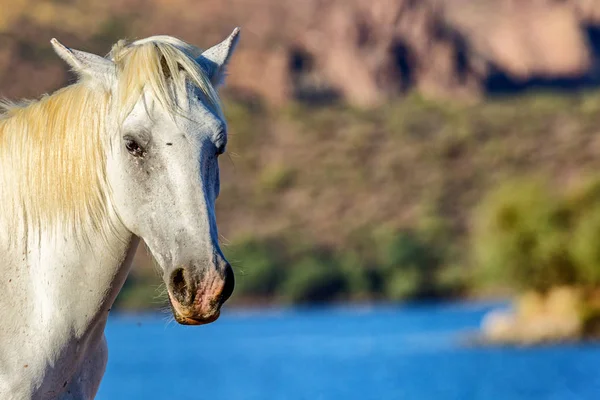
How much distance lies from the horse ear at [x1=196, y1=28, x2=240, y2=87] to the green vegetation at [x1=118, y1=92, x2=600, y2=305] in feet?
209

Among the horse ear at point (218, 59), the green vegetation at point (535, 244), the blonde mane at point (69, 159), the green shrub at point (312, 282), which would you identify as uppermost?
the horse ear at point (218, 59)

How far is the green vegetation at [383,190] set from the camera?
→ 75.1 m

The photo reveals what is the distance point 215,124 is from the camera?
3104 millimetres

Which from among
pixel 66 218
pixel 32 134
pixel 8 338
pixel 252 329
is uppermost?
pixel 32 134

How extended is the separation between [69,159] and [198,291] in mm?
701

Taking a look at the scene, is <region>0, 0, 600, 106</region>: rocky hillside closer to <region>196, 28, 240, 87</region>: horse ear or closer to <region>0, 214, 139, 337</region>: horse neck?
<region>196, 28, 240, 87</region>: horse ear

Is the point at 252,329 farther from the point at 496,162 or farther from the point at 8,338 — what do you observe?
the point at 8,338

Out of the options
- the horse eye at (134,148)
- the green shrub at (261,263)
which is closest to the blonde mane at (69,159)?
the horse eye at (134,148)

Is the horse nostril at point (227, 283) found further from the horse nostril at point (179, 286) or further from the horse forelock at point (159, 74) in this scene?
the horse forelock at point (159, 74)

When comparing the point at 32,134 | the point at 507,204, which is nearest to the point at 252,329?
the point at 507,204

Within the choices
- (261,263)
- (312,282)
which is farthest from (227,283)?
(312,282)

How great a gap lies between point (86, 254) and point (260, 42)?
402 feet

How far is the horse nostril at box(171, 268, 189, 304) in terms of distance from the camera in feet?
9.35

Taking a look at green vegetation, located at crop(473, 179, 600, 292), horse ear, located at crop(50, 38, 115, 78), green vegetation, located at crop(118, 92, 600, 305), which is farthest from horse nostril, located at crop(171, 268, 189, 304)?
green vegetation, located at crop(118, 92, 600, 305)
